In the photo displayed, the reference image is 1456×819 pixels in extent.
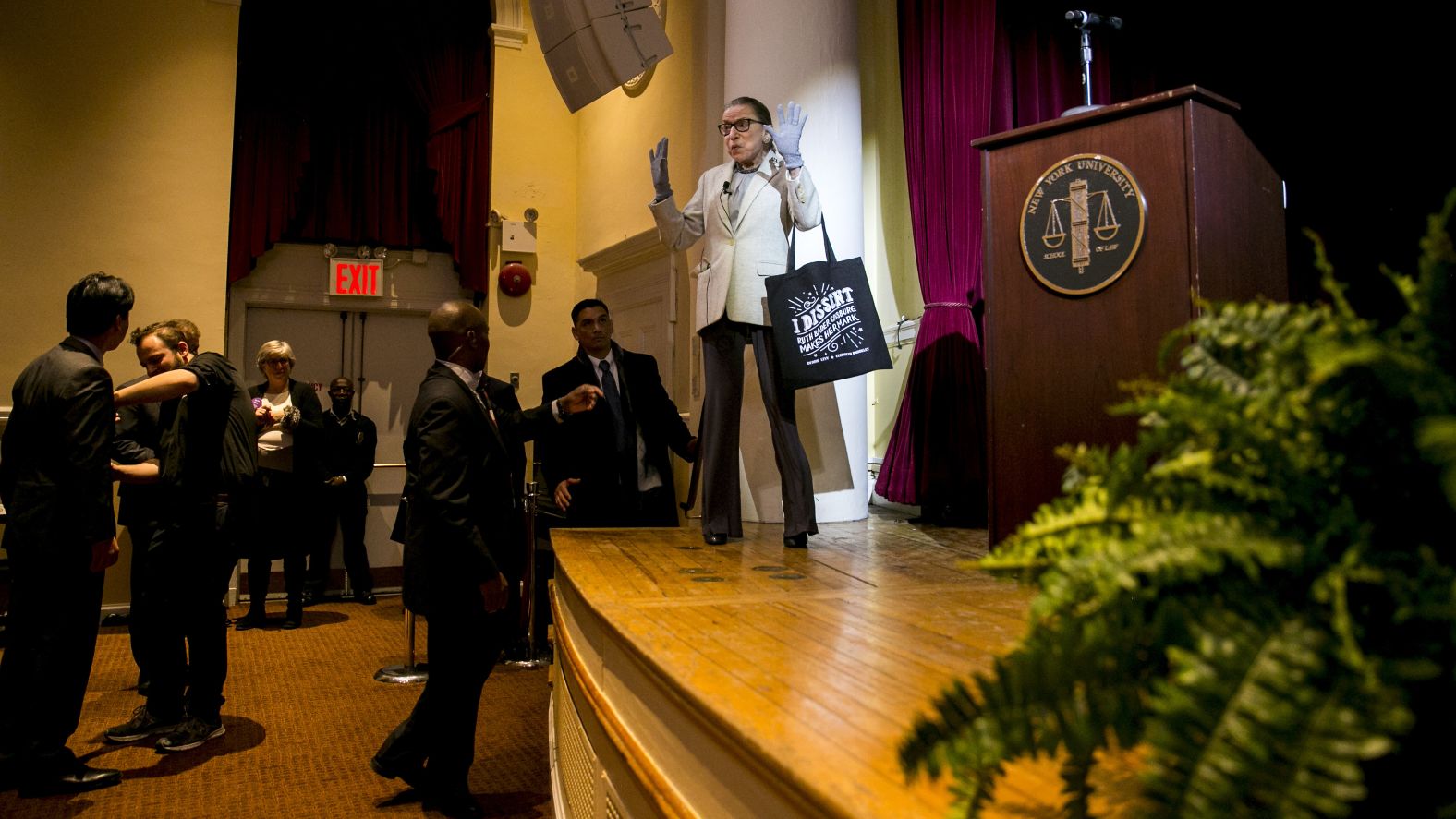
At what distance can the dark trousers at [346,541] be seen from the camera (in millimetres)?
5547

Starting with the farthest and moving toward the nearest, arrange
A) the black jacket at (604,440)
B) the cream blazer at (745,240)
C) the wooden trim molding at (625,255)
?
1. the wooden trim molding at (625,255)
2. the black jacket at (604,440)
3. the cream blazer at (745,240)

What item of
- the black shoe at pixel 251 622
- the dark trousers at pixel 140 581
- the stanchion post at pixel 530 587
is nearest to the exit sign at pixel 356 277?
the black shoe at pixel 251 622

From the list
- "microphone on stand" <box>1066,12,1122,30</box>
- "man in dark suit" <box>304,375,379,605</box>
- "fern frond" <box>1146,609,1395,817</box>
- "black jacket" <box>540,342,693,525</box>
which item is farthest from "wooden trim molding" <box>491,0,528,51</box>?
"fern frond" <box>1146,609,1395,817</box>

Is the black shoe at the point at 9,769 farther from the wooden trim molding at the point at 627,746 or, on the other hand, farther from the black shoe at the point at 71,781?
the wooden trim molding at the point at 627,746

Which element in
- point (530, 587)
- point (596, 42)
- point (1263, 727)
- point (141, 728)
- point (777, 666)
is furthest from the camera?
point (596, 42)

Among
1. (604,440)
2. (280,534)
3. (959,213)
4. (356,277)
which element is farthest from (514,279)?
(959,213)

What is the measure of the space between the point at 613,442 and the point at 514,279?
8.76ft

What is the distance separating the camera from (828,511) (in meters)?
3.42

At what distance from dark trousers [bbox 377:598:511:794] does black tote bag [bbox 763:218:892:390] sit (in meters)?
1.08

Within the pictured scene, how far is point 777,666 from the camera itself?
1143mm

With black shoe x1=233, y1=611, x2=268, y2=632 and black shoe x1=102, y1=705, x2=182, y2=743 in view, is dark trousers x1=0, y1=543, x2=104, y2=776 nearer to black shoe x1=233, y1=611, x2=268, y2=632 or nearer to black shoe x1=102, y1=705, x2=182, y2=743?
black shoe x1=102, y1=705, x2=182, y2=743

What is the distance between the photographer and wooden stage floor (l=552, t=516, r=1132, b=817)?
0.73 metres

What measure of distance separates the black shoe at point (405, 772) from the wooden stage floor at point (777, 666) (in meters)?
0.45

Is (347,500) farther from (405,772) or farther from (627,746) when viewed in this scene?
(627,746)
